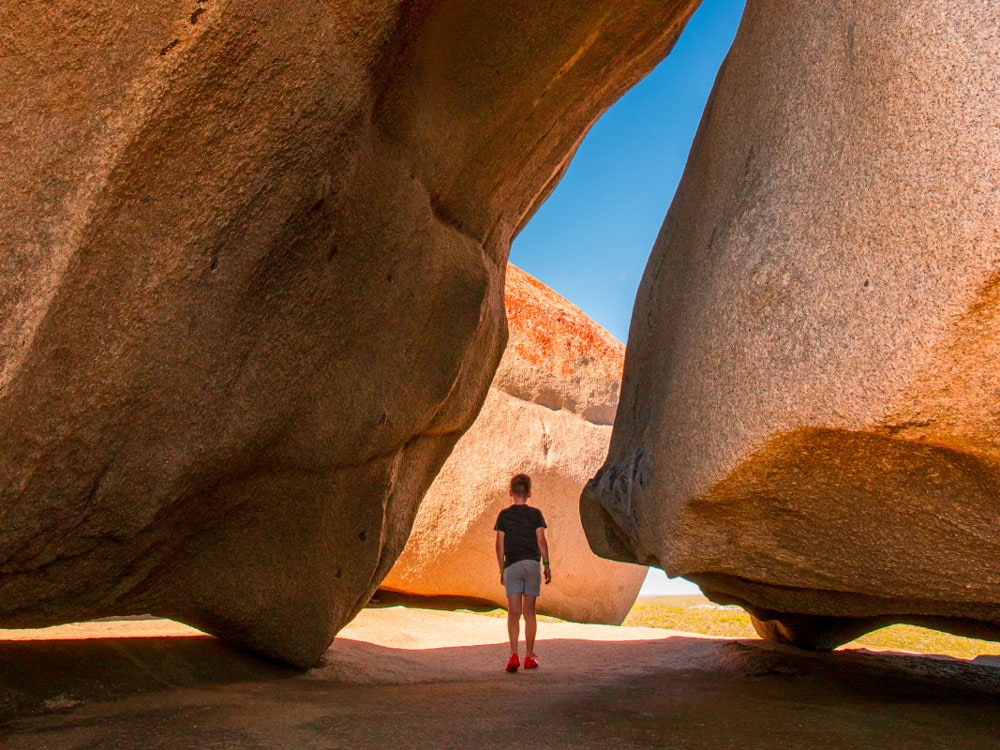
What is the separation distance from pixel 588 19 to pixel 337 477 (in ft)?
8.31

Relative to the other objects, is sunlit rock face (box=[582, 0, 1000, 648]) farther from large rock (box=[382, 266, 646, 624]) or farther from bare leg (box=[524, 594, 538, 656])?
large rock (box=[382, 266, 646, 624])

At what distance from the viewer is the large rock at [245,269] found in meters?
2.75

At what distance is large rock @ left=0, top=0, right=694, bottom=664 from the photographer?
275 centimetres

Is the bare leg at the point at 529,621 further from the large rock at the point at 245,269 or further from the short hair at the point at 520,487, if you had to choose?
the large rock at the point at 245,269

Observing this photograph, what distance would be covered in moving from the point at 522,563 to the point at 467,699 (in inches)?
63.2

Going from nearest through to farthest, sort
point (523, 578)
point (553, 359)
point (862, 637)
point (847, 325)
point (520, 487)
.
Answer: point (847, 325)
point (523, 578)
point (520, 487)
point (862, 637)
point (553, 359)

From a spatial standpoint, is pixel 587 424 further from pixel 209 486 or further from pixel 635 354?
pixel 209 486

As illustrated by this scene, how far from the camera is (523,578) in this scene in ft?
18.2

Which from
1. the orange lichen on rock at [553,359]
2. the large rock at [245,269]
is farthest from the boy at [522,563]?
the orange lichen on rock at [553,359]

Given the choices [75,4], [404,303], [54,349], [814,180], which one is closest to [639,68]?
[404,303]

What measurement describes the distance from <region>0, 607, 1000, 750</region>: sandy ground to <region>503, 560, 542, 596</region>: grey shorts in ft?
1.64

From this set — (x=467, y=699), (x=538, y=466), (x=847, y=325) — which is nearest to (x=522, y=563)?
(x=467, y=699)

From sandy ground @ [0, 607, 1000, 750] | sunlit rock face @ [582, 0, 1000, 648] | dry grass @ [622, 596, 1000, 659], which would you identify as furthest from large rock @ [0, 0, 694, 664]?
dry grass @ [622, 596, 1000, 659]

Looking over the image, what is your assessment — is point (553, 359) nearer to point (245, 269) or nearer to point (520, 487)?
point (520, 487)
